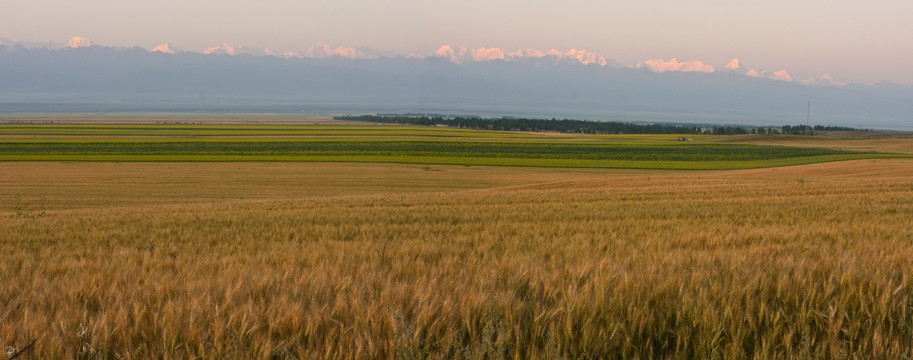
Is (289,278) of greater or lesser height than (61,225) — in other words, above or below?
above

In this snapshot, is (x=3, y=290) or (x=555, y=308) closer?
(x=555, y=308)

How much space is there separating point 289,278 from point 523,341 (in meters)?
1.91

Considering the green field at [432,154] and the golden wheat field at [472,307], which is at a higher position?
the golden wheat field at [472,307]

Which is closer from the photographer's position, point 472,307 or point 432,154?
point 472,307

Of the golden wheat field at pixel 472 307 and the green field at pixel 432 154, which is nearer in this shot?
the golden wheat field at pixel 472 307

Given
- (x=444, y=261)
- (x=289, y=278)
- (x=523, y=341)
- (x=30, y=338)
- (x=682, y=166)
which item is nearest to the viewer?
(x=30, y=338)

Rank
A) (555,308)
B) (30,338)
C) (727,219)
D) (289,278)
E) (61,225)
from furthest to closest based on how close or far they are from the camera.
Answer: (61,225) → (727,219) → (289,278) → (555,308) → (30,338)

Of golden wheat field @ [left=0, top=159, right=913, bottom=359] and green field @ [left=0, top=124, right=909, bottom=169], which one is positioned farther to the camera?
green field @ [left=0, top=124, right=909, bottom=169]

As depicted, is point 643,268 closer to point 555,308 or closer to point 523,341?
point 555,308

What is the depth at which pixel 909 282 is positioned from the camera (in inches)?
161

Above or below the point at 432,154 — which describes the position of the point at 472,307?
above

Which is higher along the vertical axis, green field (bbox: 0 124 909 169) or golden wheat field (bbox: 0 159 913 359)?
golden wheat field (bbox: 0 159 913 359)

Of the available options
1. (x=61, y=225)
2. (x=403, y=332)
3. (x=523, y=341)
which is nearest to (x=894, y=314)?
(x=523, y=341)

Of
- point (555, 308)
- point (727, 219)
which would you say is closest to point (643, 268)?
point (555, 308)
